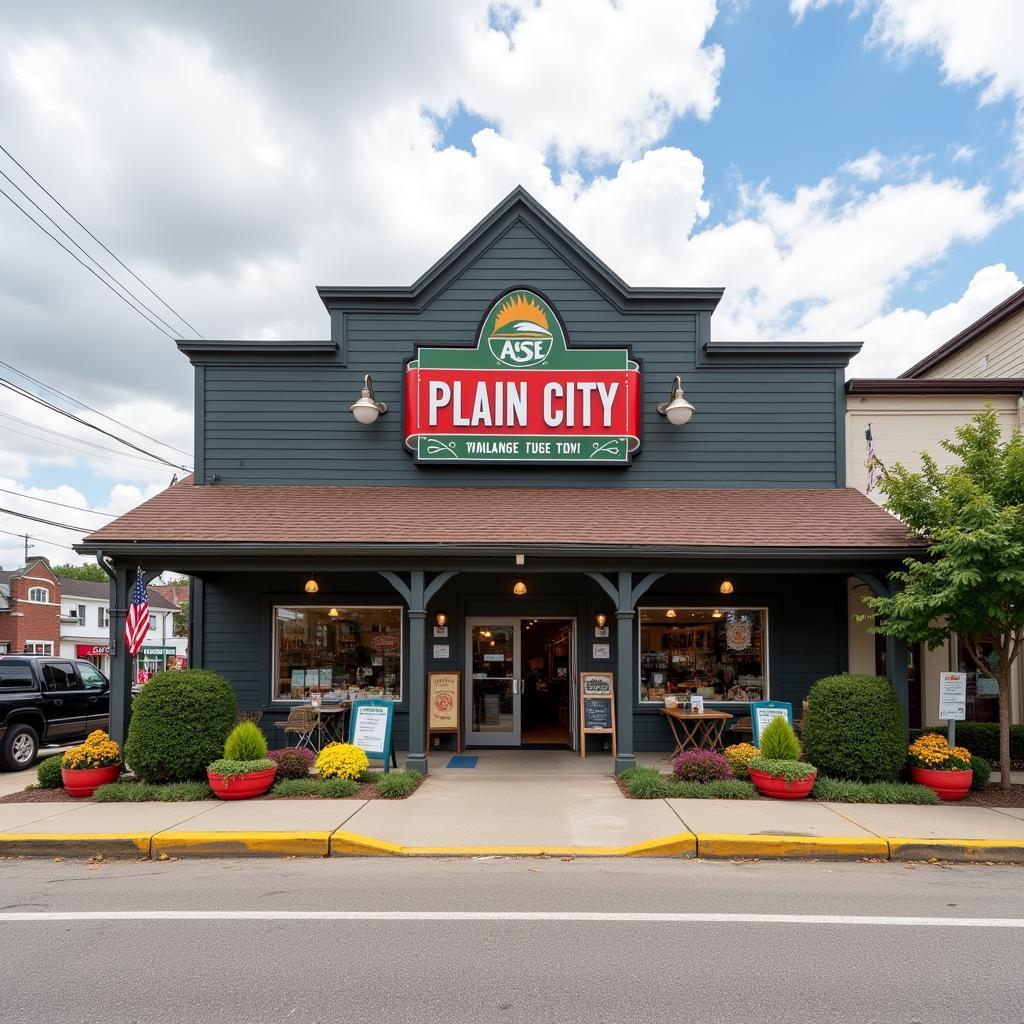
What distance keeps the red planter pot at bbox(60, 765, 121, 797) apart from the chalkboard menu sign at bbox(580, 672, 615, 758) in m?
6.86

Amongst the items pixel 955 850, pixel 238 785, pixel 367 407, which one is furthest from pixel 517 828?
pixel 367 407

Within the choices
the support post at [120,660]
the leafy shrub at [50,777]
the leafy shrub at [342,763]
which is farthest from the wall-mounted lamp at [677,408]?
the leafy shrub at [50,777]

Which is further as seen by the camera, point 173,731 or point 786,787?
point 173,731

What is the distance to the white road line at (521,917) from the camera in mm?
5449

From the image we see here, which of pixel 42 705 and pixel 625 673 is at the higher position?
pixel 625 673

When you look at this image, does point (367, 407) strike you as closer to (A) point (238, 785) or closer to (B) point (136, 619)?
(B) point (136, 619)

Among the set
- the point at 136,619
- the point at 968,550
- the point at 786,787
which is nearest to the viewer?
the point at 968,550

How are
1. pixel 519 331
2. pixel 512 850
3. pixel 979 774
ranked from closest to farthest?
pixel 512 850 → pixel 979 774 → pixel 519 331

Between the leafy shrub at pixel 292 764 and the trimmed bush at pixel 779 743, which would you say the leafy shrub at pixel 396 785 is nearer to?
the leafy shrub at pixel 292 764

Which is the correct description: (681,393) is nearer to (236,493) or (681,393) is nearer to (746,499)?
(746,499)

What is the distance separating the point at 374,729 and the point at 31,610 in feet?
139

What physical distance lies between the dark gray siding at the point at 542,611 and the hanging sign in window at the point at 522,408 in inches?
85.4

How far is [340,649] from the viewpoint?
507 inches

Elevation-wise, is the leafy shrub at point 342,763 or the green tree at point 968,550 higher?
the green tree at point 968,550
